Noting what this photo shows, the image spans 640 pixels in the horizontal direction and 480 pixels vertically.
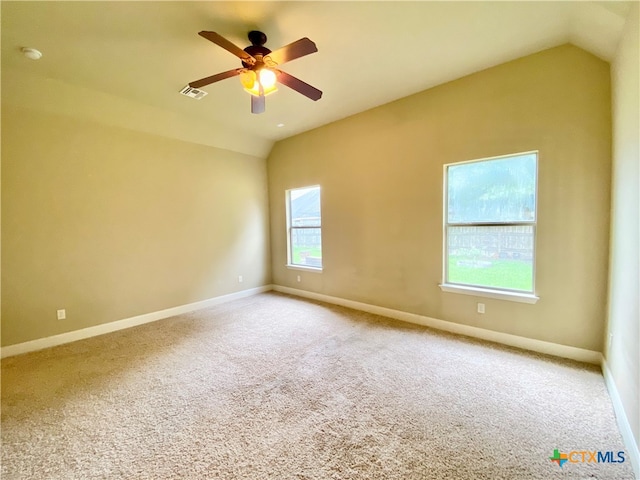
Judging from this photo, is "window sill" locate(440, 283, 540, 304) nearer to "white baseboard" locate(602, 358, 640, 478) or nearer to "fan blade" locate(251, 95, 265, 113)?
"white baseboard" locate(602, 358, 640, 478)

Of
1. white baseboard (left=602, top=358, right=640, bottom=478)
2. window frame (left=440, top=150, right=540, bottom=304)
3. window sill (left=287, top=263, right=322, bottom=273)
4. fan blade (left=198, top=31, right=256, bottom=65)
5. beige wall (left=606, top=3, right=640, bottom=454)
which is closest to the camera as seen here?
white baseboard (left=602, top=358, right=640, bottom=478)

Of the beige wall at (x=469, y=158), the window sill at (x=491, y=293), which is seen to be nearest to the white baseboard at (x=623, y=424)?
the beige wall at (x=469, y=158)

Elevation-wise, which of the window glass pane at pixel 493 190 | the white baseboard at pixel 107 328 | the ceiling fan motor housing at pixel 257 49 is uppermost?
the ceiling fan motor housing at pixel 257 49

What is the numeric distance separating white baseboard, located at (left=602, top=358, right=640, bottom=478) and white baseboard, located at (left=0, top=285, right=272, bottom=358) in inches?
191

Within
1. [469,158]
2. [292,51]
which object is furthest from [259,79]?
[469,158]

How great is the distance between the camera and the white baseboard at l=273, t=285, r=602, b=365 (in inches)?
101

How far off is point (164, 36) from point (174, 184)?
2.33 meters

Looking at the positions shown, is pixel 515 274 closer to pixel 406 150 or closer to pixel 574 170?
pixel 574 170

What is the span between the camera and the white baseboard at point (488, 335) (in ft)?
8.41

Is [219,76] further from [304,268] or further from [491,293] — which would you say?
[491,293]

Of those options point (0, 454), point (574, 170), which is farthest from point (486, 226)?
point (0, 454)

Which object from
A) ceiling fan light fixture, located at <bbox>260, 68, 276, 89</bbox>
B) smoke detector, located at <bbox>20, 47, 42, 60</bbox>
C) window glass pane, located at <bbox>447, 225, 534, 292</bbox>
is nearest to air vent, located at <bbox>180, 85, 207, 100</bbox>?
smoke detector, located at <bbox>20, 47, 42, 60</bbox>

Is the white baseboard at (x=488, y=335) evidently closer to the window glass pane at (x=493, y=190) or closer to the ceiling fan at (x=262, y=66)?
the window glass pane at (x=493, y=190)

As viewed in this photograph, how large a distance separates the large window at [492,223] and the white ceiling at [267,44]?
1.11 metres
